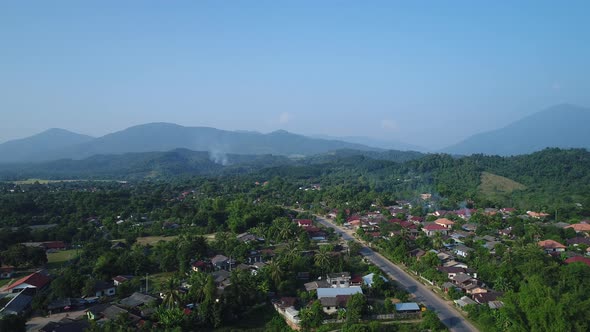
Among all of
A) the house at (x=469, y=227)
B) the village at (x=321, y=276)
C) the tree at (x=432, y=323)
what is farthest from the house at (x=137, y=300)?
the house at (x=469, y=227)

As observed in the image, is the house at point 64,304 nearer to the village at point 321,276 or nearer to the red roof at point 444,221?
the village at point 321,276

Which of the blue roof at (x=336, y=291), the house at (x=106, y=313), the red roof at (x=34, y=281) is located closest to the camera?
the house at (x=106, y=313)

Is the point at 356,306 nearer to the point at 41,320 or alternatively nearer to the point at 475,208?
the point at 41,320

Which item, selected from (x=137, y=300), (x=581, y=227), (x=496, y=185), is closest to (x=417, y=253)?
(x=581, y=227)

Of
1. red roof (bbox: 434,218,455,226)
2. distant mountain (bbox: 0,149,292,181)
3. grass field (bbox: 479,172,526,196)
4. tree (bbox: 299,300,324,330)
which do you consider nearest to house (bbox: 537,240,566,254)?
red roof (bbox: 434,218,455,226)

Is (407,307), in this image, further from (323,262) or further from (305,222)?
(305,222)

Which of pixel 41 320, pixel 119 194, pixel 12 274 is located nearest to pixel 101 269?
pixel 41 320
